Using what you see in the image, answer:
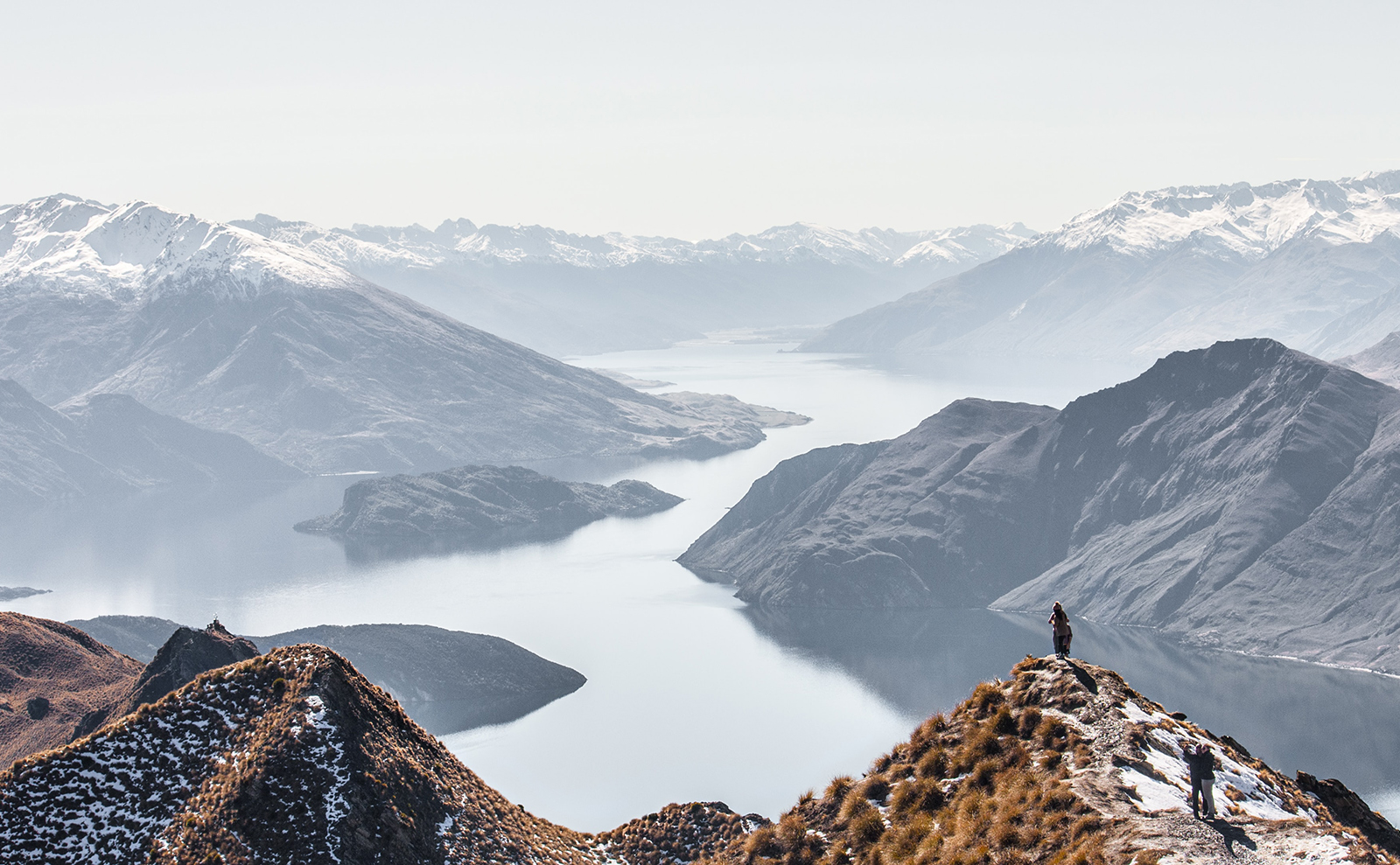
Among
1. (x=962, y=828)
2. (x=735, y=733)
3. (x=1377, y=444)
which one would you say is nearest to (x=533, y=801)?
(x=735, y=733)

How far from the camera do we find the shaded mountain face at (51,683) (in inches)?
2992

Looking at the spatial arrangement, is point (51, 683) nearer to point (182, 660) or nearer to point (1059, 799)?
point (182, 660)

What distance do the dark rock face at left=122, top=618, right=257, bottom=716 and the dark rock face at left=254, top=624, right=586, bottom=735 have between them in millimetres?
61717

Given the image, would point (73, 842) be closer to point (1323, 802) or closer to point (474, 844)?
point (474, 844)

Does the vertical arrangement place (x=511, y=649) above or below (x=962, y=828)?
below

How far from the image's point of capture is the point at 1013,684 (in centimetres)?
2972

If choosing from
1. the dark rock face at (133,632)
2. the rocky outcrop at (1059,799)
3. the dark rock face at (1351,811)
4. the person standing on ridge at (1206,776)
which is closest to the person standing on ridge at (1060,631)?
the rocky outcrop at (1059,799)

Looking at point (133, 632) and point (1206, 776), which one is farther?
point (133, 632)

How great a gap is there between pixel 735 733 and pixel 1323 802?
120 metres

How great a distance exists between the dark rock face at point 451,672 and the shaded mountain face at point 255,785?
114360 mm

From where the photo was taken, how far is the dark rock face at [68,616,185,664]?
168125 millimetres

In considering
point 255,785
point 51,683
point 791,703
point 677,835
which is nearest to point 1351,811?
point 677,835

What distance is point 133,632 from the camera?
176m

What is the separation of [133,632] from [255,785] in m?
160
